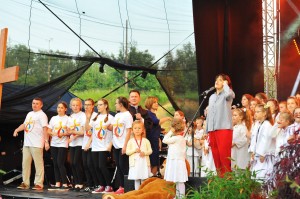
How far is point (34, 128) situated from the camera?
357 inches

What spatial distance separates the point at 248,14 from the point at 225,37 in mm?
686

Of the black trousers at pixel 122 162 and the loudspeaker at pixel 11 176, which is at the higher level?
the black trousers at pixel 122 162

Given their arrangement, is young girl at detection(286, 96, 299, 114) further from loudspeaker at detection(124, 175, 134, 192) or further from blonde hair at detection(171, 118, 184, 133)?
loudspeaker at detection(124, 175, 134, 192)

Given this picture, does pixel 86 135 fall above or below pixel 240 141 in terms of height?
above

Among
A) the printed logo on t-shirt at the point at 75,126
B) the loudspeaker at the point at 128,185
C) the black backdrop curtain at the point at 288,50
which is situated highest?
the black backdrop curtain at the point at 288,50

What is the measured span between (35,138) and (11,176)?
1.39 meters

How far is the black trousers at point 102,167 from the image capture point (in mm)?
8234

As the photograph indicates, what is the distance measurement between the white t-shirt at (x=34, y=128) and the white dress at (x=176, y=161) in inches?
113

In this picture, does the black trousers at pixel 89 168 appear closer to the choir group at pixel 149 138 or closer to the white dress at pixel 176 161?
the choir group at pixel 149 138

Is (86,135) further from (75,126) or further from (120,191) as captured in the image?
(120,191)

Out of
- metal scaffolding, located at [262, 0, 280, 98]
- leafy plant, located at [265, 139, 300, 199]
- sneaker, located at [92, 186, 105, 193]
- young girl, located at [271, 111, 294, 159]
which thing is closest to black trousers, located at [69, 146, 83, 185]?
sneaker, located at [92, 186, 105, 193]

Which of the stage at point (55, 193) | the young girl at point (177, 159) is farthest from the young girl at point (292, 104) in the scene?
the stage at point (55, 193)

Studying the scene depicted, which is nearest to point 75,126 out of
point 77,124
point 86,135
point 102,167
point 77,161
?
point 77,124

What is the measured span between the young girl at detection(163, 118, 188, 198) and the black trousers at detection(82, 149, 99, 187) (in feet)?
6.00
